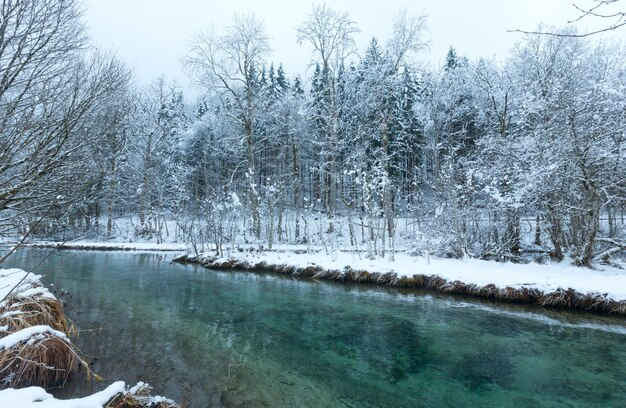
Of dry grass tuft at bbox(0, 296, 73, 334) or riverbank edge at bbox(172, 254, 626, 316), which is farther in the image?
riverbank edge at bbox(172, 254, 626, 316)

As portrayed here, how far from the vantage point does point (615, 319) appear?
8461mm

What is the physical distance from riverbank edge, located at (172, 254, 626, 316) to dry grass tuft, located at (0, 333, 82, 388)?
10.1m

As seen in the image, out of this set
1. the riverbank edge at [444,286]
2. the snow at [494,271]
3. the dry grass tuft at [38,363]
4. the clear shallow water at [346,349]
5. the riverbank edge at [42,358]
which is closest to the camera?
the riverbank edge at [42,358]

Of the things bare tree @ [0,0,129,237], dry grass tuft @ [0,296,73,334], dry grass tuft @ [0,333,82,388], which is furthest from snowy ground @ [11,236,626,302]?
bare tree @ [0,0,129,237]

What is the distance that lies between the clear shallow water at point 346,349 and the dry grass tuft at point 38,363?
33 centimetres

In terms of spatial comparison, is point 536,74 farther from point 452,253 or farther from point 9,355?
point 9,355

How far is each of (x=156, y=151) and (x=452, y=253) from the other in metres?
27.1

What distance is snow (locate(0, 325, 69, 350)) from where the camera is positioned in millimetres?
4184

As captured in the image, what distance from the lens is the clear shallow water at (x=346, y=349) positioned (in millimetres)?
5066

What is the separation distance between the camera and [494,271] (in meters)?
12.0

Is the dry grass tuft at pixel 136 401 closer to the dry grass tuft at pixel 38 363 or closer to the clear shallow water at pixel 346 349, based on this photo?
the clear shallow water at pixel 346 349

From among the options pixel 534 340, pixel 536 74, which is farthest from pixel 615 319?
pixel 536 74

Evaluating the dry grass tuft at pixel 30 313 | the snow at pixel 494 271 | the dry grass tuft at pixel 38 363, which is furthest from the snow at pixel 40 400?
the snow at pixel 494 271

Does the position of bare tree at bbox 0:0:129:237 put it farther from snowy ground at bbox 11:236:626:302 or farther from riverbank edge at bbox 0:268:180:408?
snowy ground at bbox 11:236:626:302
